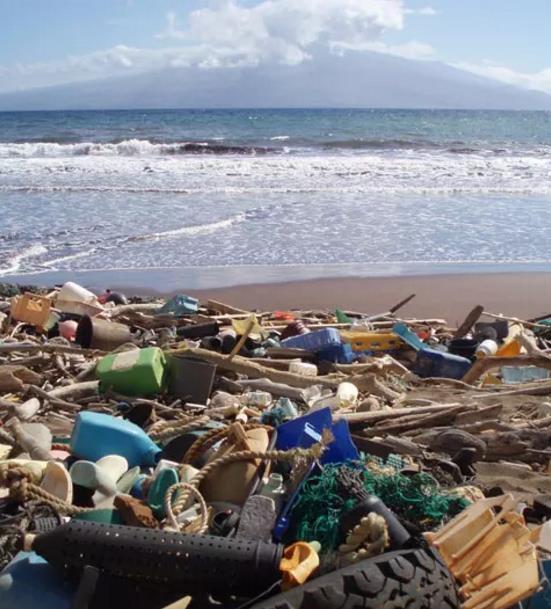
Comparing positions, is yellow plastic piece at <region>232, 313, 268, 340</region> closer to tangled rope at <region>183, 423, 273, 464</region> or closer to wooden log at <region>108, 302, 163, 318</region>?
wooden log at <region>108, 302, 163, 318</region>

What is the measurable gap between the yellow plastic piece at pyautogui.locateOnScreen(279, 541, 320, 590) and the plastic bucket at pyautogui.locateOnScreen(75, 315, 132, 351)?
394 centimetres

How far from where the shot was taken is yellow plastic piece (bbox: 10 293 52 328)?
7.13 metres

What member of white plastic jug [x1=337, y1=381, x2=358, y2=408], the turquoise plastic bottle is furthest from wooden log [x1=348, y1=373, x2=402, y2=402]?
the turquoise plastic bottle

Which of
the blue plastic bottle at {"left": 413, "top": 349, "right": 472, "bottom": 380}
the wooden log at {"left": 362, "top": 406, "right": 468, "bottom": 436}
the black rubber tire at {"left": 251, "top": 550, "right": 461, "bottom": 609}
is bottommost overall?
the blue plastic bottle at {"left": 413, "top": 349, "right": 472, "bottom": 380}

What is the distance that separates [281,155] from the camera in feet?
101

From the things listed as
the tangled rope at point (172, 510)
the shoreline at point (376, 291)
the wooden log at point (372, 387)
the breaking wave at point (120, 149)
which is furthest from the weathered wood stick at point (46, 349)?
the breaking wave at point (120, 149)

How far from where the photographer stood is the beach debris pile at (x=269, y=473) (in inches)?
108

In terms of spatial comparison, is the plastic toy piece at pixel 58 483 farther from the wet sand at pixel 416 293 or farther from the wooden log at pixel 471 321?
the wet sand at pixel 416 293

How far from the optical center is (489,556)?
280 cm

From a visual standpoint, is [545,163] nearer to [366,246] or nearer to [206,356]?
[366,246]

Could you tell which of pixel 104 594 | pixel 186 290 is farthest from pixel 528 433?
pixel 186 290

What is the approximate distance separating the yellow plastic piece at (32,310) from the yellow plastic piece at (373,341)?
2.55 meters

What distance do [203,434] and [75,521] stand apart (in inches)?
41.9

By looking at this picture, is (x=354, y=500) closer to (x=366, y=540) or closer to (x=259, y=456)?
(x=366, y=540)
